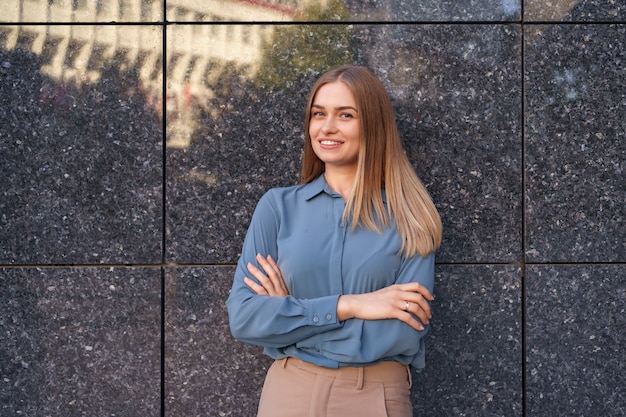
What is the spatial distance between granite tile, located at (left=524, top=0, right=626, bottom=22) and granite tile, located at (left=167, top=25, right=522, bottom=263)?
0.25m

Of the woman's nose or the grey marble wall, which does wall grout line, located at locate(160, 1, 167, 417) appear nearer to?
the grey marble wall

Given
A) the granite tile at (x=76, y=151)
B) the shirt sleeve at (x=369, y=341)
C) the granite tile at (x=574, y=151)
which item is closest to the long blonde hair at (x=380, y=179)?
the shirt sleeve at (x=369, y=341)

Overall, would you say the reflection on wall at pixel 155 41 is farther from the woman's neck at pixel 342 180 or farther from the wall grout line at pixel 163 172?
the woman's neck at pixel 342 180

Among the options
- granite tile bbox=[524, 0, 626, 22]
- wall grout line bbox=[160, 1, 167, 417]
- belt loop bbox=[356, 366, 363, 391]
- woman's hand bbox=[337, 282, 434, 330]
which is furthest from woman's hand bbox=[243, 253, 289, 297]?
granite tile bbox=[524, 0, 626, 22]

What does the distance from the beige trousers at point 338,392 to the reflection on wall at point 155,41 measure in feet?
5.07

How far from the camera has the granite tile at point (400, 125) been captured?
401cm

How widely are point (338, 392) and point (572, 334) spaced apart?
5.46ft

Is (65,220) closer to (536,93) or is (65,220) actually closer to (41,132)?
(41,132)

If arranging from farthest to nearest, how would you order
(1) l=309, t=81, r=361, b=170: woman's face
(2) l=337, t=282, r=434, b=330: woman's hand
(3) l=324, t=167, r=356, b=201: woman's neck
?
(3) l=324, t=167, r=356, b=201: woman's neck
(1) l=309, t=81, r=361, b=170: woman's face
(2) l=337, t=282, r=434, b=330: woman's hand

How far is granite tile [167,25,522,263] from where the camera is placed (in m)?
4.01

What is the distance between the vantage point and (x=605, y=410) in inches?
161

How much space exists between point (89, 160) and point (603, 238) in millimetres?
2829

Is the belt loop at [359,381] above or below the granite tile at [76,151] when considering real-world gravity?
below

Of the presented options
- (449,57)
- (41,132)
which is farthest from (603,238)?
(41,132)
